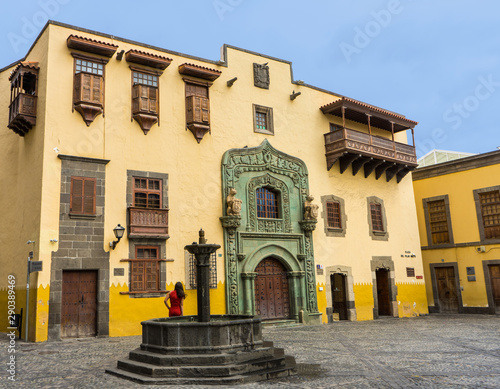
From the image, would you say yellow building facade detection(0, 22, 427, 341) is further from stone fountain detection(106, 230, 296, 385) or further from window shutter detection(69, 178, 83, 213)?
stone fountain detection(106, 230, 296, 385)

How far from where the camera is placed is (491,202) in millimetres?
25047

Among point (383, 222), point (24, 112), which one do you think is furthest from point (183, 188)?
point (383, 222)

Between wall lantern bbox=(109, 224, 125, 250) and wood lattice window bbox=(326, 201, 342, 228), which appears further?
wood lattice window bbox=(326, 201, 342, 228)

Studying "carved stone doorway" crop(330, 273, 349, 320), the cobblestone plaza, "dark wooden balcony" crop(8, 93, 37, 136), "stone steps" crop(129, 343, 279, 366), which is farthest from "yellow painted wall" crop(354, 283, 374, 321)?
"dark wooden balcony" crop(8, 93, 37, 136)

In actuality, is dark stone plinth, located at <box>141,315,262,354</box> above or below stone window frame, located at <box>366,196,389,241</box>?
below

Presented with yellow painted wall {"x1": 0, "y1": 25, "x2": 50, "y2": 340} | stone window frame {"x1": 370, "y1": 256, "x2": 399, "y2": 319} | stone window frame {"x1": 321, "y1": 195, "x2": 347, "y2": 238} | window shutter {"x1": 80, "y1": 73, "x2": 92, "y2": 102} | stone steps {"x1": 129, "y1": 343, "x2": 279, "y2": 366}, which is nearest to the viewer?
stone steps {"x1": 129, "y1": 343, "x2": 279, "y2": 366}

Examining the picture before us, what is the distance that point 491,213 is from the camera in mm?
25031

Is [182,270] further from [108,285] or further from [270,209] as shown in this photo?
[270,209]

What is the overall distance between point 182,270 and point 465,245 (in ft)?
54.2

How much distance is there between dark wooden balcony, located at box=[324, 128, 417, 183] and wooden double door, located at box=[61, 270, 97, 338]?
12283mm

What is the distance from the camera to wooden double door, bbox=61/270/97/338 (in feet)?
49.5

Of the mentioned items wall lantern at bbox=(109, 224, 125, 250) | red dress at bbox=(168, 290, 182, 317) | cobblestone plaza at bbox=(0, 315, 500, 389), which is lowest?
cobblestone plaza at bbox=(0, 315, 500, 389)

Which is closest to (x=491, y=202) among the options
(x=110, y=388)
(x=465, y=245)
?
(x=465, y=245)

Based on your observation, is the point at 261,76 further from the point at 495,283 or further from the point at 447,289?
the point at 495,283
